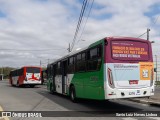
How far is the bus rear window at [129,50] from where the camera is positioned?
12.8 metres

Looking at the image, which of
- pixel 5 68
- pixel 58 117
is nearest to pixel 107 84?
pixel 58 117

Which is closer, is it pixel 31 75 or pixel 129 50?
pixel 129 50

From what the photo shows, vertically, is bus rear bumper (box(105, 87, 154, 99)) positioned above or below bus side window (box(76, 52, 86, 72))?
below

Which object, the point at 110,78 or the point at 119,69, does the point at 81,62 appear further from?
the point at 110,78

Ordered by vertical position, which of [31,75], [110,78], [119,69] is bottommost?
[110,78]

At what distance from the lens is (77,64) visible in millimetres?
16375

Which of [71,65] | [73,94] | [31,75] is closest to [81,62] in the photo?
[71,65]

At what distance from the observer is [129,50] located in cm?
1309

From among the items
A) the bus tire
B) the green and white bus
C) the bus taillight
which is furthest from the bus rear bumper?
the bus tire

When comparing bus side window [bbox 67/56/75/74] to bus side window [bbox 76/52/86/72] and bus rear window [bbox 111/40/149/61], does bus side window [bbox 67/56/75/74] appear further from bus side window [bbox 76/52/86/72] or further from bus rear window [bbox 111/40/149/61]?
bus rear window [bbox 111/40/149/61]

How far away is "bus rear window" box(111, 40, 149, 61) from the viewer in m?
12.8

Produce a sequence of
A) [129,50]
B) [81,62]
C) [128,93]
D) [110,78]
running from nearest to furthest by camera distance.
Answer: [110,78] < [128,93] < [129,50] < [81,62]

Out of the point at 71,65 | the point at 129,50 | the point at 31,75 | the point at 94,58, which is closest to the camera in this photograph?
the point at 129,50

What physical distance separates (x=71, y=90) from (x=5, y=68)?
141 metres
